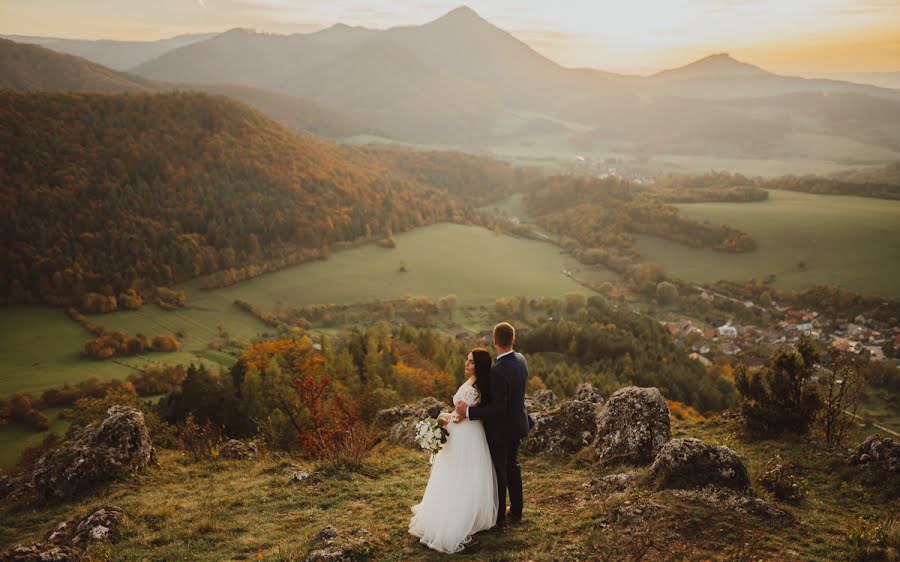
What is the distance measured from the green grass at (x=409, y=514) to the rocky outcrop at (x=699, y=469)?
515mm

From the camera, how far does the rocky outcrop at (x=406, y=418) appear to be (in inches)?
725

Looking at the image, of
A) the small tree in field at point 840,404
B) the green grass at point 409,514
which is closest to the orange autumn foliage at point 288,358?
the green grass at point 409,514

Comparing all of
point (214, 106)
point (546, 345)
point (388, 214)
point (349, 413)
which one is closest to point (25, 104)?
point (214, 106)

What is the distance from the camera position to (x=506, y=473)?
9.41 m

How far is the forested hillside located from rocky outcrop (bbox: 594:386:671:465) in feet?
353

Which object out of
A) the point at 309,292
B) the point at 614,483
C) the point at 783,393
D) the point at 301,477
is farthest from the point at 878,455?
the point at 309,292

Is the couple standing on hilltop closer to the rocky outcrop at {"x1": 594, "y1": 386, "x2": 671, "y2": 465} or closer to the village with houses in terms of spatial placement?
the rocky outcrop at {"x1": 594, "y1": 386, "x2": 671, "y2": 465}

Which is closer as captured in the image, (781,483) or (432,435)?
(432,435)

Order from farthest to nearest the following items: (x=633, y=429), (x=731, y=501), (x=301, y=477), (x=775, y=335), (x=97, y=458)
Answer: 1. (x=775, y=335)
2. (x=97, y=458)
3. (x=633, y=429)
4. (x=301, y=477)
5. (x=731, y=501)

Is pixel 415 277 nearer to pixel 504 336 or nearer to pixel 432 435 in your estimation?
pixel 432 435

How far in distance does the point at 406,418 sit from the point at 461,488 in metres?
12.8

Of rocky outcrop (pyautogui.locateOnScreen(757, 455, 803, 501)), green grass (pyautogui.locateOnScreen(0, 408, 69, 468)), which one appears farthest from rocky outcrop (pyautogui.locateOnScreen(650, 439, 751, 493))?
green grass (pyautogui.locateOnScreen(0, 408, 69, 468))

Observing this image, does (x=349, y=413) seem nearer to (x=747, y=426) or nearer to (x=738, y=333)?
(x=747, y=426)

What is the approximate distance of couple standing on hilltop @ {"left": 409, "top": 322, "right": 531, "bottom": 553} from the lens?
8.66m
